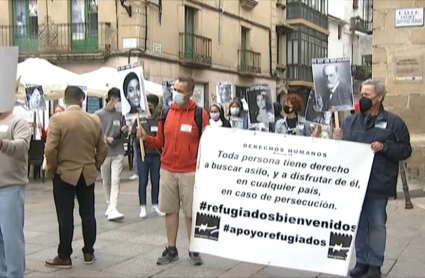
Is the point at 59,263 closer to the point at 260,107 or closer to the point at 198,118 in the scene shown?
the point at 198,118

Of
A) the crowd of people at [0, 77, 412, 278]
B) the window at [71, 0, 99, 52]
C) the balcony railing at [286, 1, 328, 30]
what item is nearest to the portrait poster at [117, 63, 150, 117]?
the crowd of people at [0, 77, 412, 278]

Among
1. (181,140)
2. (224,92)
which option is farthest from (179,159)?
(224,92)

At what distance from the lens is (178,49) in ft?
77.6

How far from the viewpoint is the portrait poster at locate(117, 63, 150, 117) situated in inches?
240

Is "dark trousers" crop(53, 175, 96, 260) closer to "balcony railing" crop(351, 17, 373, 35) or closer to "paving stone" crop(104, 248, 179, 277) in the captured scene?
"paving stone" crop(104, 248, 179, 277)

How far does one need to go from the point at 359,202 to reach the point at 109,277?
2419 millimetres

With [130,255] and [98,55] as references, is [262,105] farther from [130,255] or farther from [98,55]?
[98,55]

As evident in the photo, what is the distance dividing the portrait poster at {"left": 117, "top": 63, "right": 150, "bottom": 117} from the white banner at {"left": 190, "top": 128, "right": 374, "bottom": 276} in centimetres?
133

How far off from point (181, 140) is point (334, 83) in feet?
5.35

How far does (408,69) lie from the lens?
1020 cm

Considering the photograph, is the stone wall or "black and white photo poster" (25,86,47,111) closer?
the stone wall

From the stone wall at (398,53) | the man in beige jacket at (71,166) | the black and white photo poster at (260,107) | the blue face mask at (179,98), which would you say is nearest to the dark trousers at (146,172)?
the black and white photo poster at (260,107)

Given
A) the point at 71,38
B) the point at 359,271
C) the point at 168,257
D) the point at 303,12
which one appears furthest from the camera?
the point at 303,12

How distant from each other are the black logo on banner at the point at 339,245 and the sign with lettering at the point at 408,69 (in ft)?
20.3
